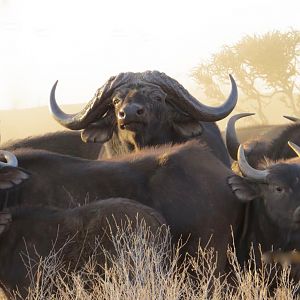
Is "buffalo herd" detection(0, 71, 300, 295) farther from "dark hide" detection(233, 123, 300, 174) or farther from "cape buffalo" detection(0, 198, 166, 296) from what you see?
"dark hide" detection(233, 123, 300, 174)

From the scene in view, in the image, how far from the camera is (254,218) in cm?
598

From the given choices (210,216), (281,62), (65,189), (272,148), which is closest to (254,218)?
(210,216)

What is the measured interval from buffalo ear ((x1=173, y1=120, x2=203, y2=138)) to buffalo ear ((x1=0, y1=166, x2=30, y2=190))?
97.7 inches

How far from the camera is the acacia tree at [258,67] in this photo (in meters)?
30.8

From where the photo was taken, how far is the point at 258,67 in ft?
103

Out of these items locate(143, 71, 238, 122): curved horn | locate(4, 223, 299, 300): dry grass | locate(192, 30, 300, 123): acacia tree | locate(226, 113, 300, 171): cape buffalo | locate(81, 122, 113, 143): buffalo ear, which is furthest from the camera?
locate(192, 30, 300, 123): acacia tree

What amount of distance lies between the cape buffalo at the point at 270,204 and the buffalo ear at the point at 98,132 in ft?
7.37

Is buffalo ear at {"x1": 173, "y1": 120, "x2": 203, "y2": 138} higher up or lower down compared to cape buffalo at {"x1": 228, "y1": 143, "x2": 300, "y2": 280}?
higher up

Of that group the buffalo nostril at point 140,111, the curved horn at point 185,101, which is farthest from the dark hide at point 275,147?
the buffalo nostril at point 140,111

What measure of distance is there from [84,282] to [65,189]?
1114mm

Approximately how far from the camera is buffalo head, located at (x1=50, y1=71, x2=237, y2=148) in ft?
24.5

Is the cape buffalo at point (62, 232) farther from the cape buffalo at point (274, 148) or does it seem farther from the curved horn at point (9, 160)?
the cape buffalo at point (274, 148)

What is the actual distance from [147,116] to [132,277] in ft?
8.51

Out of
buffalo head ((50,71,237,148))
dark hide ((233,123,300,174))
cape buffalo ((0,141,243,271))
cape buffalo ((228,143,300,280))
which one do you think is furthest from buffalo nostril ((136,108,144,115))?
dark hide ((233,123,300,174))
